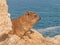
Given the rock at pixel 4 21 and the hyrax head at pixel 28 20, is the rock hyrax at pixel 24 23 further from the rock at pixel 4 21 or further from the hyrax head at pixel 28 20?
the rock at pixel 4 21

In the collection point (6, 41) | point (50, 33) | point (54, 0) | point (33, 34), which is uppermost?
point (6, 41)

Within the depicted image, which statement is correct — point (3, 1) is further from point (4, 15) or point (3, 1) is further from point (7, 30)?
point (7, 30)

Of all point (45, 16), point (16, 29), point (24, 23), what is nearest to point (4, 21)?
point (16, 29)

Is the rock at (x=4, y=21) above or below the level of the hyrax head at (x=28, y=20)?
above

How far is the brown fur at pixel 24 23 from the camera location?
19.3ft

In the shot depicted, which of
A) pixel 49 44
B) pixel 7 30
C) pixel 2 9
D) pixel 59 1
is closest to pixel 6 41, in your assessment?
pixel 7 30

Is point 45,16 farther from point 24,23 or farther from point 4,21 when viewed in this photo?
point 4,21

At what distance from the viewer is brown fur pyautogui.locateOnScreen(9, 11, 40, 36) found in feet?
19.3

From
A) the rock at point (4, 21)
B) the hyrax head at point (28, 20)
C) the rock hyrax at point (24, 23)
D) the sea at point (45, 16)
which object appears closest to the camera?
the rock at point (4, 21)

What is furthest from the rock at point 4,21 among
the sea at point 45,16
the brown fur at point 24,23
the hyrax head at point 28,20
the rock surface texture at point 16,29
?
the sea at point 45,16

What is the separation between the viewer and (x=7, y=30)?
15.9 feet

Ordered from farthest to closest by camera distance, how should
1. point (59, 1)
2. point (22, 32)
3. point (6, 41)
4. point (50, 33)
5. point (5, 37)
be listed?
point (59, 1) → point (50, 33) → point (22, 32) → point (5, 37) → point (6, 41)

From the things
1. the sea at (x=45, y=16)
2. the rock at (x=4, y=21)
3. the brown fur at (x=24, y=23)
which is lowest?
the sea at (x=45, y=16)

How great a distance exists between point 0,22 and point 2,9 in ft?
1.04
